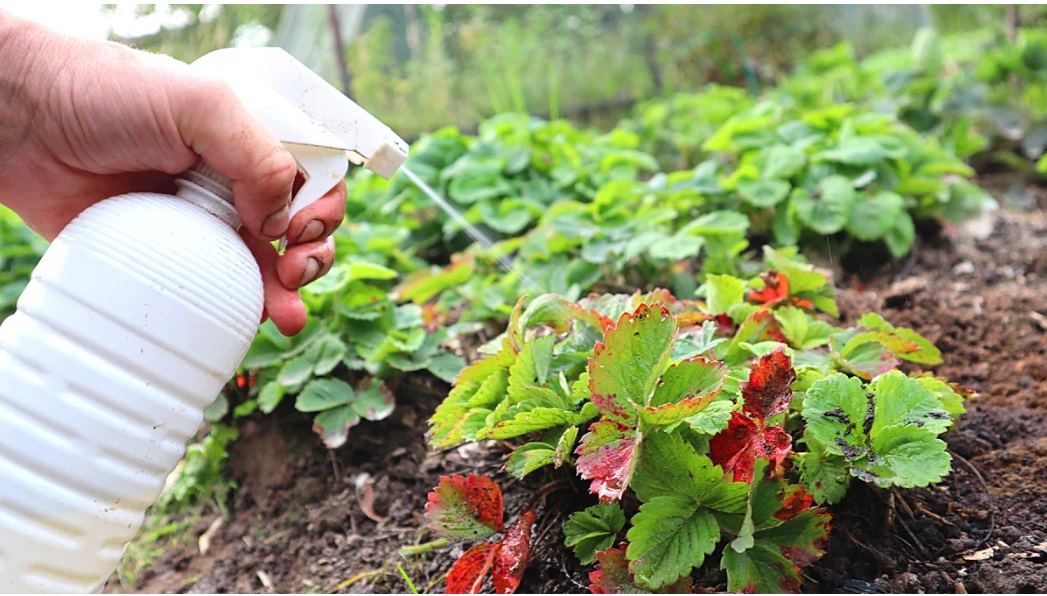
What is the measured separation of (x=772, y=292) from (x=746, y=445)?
2.09 ft

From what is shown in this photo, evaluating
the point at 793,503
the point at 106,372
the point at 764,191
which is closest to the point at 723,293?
the point at 793,503

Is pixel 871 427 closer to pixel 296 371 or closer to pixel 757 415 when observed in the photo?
pixel 757 415

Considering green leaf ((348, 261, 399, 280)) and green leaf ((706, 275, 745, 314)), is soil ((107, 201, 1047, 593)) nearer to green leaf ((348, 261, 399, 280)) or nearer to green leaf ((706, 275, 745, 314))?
green leaf ((348, 261, 399, 280))

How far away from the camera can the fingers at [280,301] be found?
148 centimetres

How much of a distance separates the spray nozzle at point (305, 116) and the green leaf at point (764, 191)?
1.46 meters

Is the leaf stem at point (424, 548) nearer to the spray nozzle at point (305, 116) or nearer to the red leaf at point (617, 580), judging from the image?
the red leaf at point (617, 580)

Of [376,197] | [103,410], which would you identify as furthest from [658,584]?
[376,197]

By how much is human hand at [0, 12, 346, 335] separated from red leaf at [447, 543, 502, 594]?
50 cm

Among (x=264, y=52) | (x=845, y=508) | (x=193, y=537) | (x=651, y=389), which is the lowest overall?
(x=193, y=537)

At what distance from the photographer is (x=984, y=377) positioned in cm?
185

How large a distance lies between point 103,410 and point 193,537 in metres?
1.17

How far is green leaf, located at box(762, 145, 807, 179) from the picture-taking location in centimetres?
258

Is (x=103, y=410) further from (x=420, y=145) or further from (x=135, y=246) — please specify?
(x=420, y=145)

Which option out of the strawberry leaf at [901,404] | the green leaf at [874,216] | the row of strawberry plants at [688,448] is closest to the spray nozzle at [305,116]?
the row of strawberry plants at [688,448]
